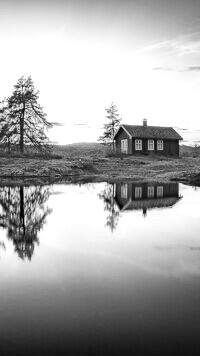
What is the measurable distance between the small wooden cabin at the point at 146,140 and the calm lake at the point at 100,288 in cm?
4730

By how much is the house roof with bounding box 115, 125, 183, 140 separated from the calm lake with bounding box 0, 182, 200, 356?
47.7m

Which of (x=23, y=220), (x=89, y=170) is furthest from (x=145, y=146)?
(x=23, y=220)

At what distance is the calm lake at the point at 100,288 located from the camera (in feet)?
12.5

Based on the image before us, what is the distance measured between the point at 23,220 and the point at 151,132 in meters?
50.6

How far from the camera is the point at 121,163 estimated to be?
4609cm

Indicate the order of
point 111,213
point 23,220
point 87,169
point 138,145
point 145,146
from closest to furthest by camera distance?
point 23,220 → point 111,213 → point 87,169 → point 138,145 → point 145,146

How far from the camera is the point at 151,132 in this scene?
59.6 metres

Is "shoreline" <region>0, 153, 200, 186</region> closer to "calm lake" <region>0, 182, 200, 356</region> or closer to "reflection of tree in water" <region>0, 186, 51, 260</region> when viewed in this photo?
"reflection of tree in water" <region>0, 186, 51, 260</region>

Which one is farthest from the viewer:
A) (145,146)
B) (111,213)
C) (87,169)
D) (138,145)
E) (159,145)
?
(159,145)

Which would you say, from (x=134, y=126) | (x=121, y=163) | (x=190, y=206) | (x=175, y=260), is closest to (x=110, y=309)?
(x=175, y=260)

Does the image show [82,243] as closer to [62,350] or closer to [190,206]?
[62,350]

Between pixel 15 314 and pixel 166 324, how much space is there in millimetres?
1975

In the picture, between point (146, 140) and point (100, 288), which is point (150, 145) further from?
point (100, 288)

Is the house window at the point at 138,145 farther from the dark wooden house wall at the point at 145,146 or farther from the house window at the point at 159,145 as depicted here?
the house window at the point at 159,145
